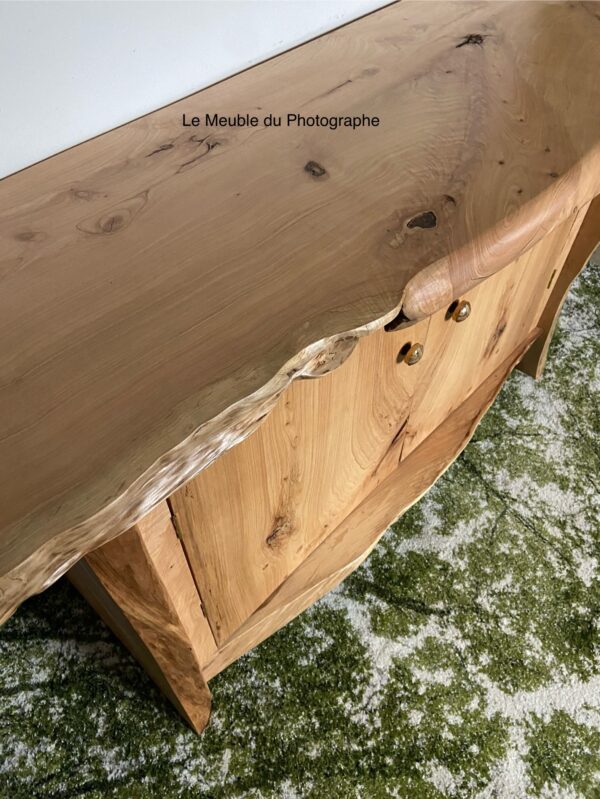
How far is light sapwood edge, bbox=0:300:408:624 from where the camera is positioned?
364mm

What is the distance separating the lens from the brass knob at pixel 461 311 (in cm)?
72

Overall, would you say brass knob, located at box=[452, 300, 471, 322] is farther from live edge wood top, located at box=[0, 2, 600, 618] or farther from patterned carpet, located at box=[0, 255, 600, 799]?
patterned carpet, located at box=[0, 255, 600, 799]

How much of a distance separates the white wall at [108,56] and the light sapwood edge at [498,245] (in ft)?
1.39

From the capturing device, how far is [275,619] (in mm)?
896

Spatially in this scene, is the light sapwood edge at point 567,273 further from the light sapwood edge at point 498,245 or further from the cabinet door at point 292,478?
the cabinet door at point 292,478

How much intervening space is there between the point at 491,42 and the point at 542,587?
88cm

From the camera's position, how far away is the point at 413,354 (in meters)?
0.71

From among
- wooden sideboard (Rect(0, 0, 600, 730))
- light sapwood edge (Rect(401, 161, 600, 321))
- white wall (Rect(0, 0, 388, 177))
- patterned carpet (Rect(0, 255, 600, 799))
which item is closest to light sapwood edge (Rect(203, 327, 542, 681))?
wooden sideboard (Rect(0, 0, 600, 730))

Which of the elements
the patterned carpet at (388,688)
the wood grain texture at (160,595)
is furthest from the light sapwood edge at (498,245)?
the patterned carpet at (388,688)

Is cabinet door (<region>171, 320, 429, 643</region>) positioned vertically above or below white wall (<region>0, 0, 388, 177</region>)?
below

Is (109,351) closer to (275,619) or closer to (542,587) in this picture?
(275,619)

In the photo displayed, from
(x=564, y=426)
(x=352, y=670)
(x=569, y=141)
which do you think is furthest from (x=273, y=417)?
(x=564, y=426)

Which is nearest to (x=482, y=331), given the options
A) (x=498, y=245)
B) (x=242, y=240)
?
(x=498, y=245)

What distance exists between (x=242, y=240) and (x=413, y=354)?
250mm
